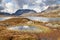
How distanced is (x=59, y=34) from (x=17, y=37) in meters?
3.69

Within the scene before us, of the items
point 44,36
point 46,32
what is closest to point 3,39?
point 44,36

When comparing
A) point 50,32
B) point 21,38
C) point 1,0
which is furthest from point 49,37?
point 1,0

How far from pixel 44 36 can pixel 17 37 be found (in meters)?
2.22

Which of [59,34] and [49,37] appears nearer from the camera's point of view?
[49,37]

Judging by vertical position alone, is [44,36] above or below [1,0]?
below

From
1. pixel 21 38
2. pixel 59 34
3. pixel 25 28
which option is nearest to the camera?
pixel 21 38

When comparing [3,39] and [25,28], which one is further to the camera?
[25,28]

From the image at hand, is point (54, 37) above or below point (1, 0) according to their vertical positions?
below

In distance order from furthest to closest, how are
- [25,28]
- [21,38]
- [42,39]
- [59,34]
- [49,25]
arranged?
[49,25] < [25,28] < [59,34] < [42,39] < [21,38]

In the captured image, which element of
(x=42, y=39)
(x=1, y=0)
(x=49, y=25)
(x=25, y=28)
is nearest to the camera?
(x=42, y=39)

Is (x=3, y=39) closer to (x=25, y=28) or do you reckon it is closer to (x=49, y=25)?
(x=25, y=28)

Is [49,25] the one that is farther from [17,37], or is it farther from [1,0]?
[1,0]

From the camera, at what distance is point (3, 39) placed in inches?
405

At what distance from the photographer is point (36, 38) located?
10914mm
